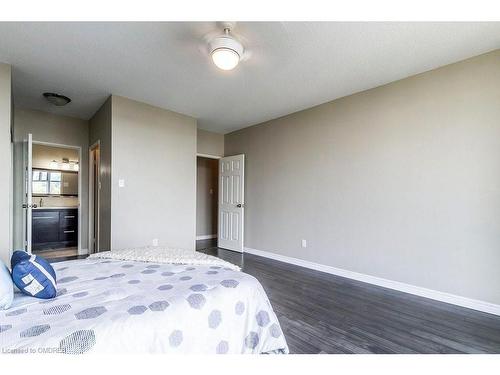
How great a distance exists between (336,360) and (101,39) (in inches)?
115

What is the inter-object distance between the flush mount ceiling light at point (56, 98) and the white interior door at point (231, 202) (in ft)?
9.05

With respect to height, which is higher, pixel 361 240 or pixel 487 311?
pixel 361 240

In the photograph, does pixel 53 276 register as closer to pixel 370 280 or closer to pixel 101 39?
pixel 101 39

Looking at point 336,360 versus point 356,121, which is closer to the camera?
point 336,360

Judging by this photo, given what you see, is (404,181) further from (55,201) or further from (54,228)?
(55,201)

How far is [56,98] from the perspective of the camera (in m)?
3.37

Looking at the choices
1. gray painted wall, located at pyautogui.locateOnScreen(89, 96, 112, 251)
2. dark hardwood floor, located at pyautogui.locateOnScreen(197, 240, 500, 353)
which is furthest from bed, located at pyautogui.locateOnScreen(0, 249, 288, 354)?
gray painted wall, located at pyautogui.locateOnScreen(89, 96, 112, 251)

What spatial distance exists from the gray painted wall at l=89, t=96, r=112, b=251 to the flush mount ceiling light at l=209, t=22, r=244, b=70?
2.12 meters

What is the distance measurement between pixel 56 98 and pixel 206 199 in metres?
3.65

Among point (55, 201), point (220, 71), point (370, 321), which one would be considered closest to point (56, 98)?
point (220, 71)

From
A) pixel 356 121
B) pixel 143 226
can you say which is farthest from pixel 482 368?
pixel 143 226

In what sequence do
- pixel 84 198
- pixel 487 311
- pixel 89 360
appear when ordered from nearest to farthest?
1. pixel 89 360
2. pixel 487 311
3. pixel 84 198

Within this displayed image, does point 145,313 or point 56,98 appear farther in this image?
point 56,98
